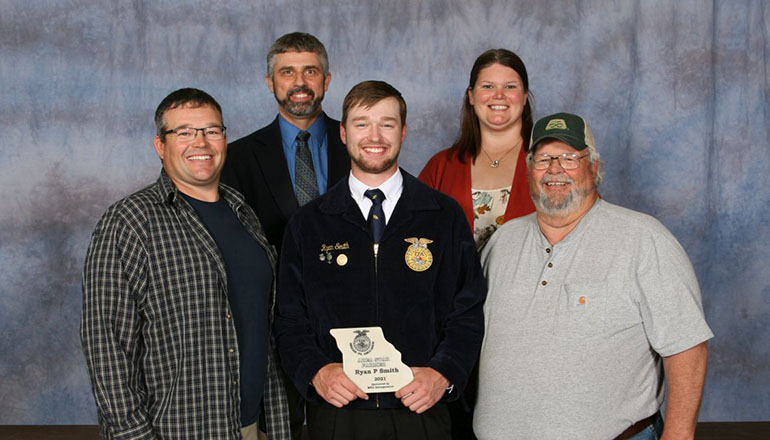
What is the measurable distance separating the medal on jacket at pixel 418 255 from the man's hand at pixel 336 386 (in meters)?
0.41

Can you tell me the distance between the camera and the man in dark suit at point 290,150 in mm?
3365

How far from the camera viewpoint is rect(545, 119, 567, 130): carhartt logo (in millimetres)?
2652

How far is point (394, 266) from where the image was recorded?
2.60 metres

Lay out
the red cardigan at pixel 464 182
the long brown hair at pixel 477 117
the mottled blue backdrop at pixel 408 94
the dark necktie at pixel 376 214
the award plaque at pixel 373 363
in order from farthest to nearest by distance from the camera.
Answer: the mottled blue backdrop at pixel 408 94 → the long brown hair at pixel 477 117 → the red cardigan at pixel 464 182 → the dark necktie at pixel 376 214 → the award plaque at pixel 373 363

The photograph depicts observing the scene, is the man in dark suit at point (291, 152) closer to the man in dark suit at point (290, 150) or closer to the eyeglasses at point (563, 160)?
the man in dark suit at point (290, 150)

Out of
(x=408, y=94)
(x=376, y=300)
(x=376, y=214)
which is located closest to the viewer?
(x=376, y=300)

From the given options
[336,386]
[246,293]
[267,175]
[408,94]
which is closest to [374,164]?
[246,293]

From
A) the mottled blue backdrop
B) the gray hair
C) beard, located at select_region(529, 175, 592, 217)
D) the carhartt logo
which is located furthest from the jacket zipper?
the mottled blue backdrop

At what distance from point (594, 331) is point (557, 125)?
2.30 feet

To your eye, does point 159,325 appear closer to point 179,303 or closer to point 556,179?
point 179,303

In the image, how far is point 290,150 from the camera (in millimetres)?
3508

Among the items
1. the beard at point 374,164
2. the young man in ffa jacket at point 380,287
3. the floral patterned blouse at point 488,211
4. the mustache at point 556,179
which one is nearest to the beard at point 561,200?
the mustache at point 556,179

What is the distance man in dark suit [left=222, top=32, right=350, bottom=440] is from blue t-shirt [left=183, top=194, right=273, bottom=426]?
642 millimetres

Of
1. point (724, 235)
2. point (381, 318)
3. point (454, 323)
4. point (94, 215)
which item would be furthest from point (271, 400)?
point (724, 235)
